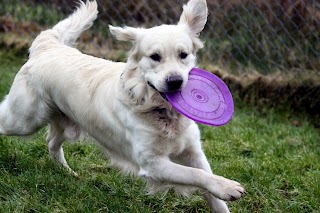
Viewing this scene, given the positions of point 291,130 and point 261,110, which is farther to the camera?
point 261,110

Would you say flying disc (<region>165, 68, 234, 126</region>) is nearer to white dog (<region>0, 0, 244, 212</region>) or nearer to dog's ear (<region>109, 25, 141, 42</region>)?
white dog (<region>0, 0, 244, 212</region>)

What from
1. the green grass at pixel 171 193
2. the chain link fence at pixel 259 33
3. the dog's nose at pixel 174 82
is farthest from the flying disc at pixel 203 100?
the chain link fence at pixel 259 33

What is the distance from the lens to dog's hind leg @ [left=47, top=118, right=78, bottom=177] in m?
4.55

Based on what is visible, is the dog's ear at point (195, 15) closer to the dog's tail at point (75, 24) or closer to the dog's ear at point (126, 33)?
the dog's ear at point (126, 33)

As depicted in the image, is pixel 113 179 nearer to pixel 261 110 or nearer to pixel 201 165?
pixel 201 165

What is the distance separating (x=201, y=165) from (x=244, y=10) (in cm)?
313

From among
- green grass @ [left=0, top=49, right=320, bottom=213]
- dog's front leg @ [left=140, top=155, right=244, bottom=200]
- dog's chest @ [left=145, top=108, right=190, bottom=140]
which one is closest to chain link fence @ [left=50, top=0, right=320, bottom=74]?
green grass @ [left=0, top=49, right=320, bottom=213]

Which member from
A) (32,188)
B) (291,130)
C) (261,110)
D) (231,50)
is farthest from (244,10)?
(32,188)

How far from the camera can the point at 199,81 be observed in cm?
379

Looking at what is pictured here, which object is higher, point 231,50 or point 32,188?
point 32,188

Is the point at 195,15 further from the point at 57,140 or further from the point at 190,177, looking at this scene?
the point at 57,140

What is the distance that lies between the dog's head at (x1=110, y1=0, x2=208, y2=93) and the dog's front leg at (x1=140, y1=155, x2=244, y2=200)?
0.44 meters

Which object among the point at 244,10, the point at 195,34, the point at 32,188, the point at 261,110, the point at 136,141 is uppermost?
the point at 195,34

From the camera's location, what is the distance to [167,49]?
3.52 metres
